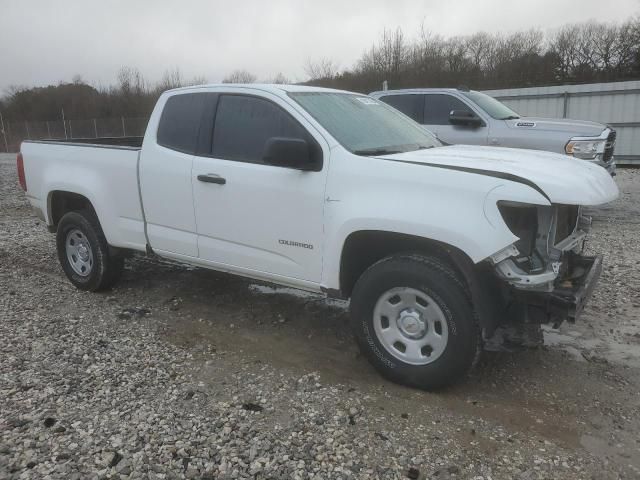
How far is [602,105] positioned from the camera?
1647 centimetres


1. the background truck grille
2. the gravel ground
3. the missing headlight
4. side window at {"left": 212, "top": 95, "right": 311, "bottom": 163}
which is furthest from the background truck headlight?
side window at {"left": 212, "top": 95, "right": 311, "bottom": 163}

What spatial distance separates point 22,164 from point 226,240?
118 inches

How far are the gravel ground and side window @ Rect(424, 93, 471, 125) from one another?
15.7 feet

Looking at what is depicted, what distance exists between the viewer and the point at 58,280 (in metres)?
5.98

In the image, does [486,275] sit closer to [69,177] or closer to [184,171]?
[184,171]

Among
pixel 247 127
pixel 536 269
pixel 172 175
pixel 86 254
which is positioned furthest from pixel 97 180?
pixel 536 269

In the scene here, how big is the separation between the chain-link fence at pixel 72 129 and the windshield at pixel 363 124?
40.1 metres

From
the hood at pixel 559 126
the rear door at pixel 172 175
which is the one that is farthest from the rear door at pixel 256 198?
the hood at pixel 559 126

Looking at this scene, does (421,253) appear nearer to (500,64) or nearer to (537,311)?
(537,311)

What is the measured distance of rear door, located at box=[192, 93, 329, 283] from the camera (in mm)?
3764

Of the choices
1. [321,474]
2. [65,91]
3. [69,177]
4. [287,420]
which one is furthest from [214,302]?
[65,91]

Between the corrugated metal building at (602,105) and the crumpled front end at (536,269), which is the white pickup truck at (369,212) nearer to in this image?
the crumpled front end at (536,269)

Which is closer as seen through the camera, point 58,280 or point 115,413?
point 115,413

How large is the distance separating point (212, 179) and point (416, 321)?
6.13 feet
